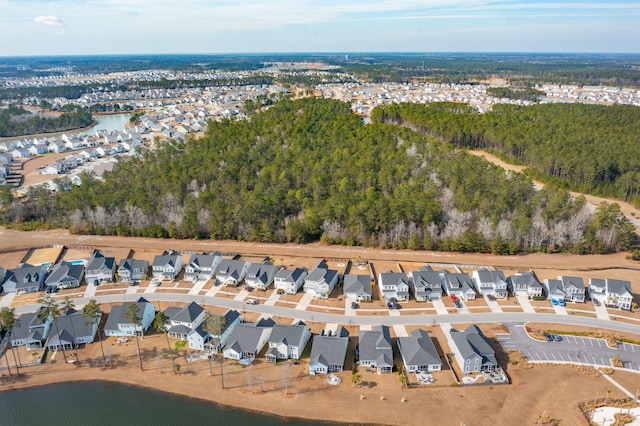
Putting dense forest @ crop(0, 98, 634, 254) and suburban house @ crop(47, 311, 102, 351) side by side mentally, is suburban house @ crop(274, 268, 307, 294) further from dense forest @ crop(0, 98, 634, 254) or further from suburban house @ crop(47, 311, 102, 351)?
suburban house @ crop(47, 311, 102, 351)

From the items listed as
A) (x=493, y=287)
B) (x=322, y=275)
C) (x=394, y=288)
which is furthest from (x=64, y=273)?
(x=493, y=287)

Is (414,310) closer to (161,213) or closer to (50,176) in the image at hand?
(161,213)

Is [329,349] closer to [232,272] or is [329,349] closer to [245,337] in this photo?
[245,337]

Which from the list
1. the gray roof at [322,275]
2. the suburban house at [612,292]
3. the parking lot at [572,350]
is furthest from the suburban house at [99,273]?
the suburban house at [612,292]

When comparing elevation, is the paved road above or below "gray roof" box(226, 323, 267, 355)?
below

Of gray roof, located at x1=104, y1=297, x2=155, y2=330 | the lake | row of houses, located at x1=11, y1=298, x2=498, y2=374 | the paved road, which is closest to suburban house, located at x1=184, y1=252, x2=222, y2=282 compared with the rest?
the paved road

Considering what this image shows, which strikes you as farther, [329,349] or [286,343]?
[286,343]
